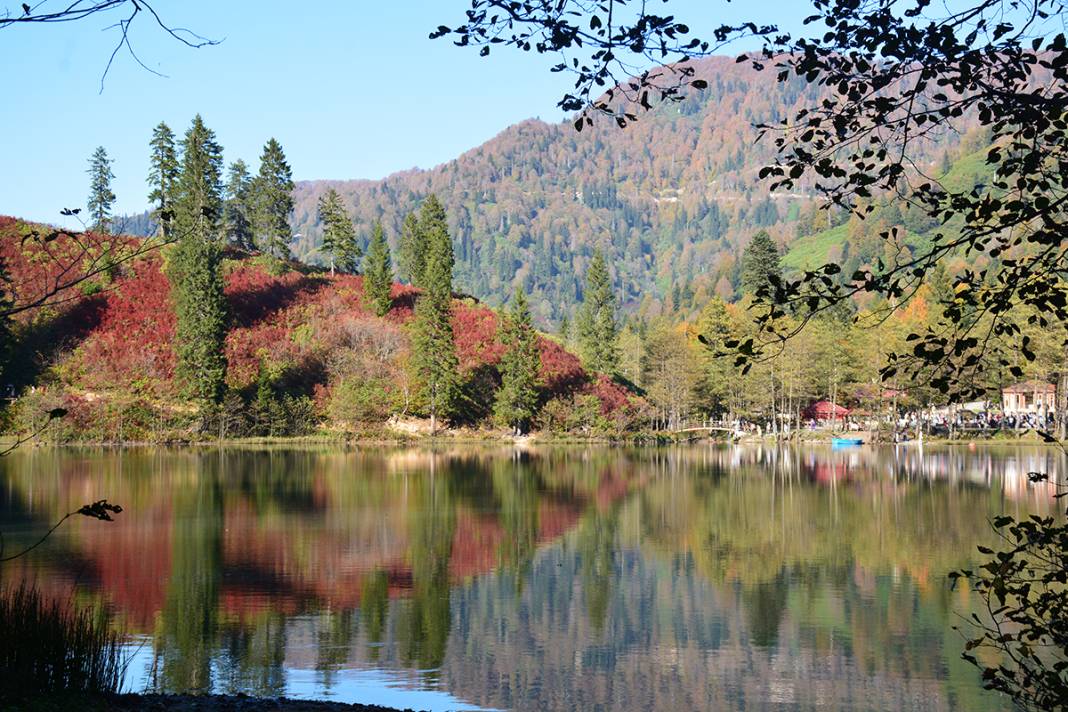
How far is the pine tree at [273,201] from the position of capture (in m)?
95.1

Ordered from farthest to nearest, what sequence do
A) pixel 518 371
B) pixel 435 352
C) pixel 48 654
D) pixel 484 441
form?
pixel 484 441
pixel 518 371
pixel 435 352
pixel 48 654

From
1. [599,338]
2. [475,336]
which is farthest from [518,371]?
[599,338]

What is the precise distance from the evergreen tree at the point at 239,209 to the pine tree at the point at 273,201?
4.65 meters

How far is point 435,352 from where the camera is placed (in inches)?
3046

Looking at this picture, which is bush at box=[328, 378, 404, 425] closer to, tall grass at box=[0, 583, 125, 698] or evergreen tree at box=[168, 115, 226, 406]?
evergreen tree at box=[168, 115, 226, 406]

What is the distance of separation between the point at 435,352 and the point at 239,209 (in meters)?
42.8

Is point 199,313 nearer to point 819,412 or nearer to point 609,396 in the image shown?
point 609,396

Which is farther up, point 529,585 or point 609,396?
point 609,396

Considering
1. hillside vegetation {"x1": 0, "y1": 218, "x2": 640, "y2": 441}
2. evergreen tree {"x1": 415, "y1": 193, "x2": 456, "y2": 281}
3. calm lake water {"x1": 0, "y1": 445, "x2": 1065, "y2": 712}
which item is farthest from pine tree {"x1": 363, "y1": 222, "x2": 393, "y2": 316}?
calm lake water {"x1": 0, "y1": 445, "x2": 1065, "y2": 712}

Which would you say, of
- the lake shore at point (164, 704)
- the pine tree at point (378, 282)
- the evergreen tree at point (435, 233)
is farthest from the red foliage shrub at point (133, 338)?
the lake shore at point (164, 704)

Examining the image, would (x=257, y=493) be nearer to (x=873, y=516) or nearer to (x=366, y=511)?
(x=366, y=511)

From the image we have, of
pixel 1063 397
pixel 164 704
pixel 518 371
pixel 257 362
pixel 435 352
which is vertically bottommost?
pixel 164 704

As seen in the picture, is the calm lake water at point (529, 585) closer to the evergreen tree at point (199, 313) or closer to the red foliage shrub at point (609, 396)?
the evergreen tree at point (199, 313)

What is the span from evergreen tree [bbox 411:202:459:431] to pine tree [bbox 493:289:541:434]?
365 cm
